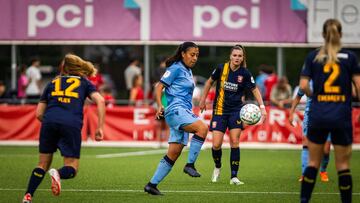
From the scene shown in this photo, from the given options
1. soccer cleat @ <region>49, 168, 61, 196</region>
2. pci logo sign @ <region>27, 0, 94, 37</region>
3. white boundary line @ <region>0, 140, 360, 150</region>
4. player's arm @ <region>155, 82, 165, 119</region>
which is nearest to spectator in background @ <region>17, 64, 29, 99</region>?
pci logo sign @ <region>27, 0, 94, 37</region>

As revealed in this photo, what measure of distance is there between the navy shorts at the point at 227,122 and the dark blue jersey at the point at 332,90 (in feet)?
15.3

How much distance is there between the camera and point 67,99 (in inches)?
427

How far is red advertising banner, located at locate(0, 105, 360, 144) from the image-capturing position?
24719 mm

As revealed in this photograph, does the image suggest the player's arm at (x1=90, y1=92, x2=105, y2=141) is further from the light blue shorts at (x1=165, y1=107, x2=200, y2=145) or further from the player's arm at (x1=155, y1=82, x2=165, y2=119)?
the light blue shorts at (x1=165, y1=107, x2=200, y2=145)

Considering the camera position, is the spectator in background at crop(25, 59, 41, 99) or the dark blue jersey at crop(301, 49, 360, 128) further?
the spectator in background at crop(25, 59, 41, 99)

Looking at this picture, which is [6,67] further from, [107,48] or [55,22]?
→ [55,22]

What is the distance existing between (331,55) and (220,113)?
5029 mm

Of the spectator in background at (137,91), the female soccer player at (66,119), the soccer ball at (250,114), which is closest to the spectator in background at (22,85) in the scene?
the spectator in background at (137,91)

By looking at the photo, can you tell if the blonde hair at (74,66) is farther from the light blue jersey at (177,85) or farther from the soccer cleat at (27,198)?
the light blue jersey at (177,85)

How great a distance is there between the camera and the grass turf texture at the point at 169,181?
12.4 m

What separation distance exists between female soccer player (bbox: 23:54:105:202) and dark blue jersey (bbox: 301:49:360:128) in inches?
97.2

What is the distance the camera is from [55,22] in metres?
26.5

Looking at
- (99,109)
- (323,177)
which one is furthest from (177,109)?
(323,177)

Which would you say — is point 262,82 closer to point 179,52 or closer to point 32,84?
point 32,84
